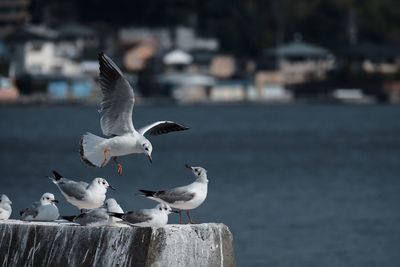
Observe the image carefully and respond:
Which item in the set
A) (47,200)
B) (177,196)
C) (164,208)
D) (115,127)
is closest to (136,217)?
(164,208)

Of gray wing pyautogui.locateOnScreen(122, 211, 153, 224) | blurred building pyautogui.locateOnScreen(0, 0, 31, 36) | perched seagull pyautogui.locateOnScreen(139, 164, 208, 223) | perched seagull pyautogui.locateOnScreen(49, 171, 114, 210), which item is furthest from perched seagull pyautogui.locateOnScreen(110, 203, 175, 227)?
blurred building pyautogui.locateOnScreen(0, 0, 31, 36)

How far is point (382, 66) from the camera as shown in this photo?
378ft

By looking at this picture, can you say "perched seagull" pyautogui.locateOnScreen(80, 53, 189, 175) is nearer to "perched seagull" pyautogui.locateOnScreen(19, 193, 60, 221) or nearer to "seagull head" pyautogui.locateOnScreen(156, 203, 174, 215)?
"perched seagull" pyautogui.locateOnScreen(19, 193, 60, 221)

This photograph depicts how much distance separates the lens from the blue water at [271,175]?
22.8m

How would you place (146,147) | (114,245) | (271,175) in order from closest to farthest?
(114,245)
(146,147)
(271,175)

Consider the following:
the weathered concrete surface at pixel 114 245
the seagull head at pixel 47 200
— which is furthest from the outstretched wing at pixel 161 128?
the weathered concrete surface at pixel 114 245

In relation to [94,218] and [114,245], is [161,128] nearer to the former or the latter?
[94,218]

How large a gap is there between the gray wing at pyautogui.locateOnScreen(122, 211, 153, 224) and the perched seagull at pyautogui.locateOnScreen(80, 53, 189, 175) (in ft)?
6.88

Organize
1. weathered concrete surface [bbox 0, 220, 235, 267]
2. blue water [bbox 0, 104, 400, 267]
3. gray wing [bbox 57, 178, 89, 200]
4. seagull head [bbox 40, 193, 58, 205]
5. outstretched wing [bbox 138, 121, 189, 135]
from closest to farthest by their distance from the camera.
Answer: weathered concrete surface [bbox 0, 220, 235, 267] → seagull head [bbox 40, 193, 58, 205] → gray wing [bbox 57, 178, 89, 200] → outstretched wing [bbox 138, 121, 189, 135] → blue water [bbox 0, 104, 400, 267]

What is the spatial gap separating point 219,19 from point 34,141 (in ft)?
217

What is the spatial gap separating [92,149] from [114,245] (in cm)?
280

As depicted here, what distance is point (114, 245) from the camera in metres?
9.66

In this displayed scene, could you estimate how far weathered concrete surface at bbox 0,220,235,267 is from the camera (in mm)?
9586

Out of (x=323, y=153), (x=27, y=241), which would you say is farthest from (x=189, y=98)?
(x=27, y=241)
